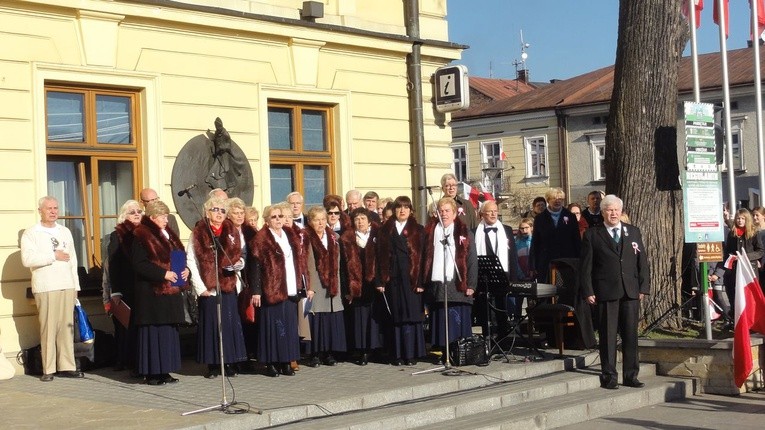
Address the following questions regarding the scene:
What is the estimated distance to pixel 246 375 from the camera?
1227cm

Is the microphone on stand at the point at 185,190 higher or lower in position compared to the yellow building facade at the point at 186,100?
lower

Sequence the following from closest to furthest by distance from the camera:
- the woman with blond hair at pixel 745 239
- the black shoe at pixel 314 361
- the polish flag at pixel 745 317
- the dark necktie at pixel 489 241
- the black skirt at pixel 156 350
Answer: the black skirt at pixel 156 350 → the polish flag at pixel 745 317 → the black shoe at pixel 314 361 → the dark necktie at pixel 489 241 → the woman with blond hair at pixel 745 239

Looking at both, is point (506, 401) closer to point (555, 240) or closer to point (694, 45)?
point (555, 240)

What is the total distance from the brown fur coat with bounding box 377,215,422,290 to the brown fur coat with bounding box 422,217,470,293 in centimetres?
8

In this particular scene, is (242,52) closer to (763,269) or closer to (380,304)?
(380,304)

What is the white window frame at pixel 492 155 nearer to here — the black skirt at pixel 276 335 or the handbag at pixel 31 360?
the black skirt at pixel 276 335

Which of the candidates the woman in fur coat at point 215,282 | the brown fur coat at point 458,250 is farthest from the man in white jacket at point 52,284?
the brown fur coat at point 458,250

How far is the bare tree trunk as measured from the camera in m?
14.6

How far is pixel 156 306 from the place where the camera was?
37.9ft

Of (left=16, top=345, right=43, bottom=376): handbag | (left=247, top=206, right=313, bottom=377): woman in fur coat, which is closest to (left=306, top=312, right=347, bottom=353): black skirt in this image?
(left=247, top=206, right=313, bottom=377): woman in fur coat

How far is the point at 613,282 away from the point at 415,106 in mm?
5762

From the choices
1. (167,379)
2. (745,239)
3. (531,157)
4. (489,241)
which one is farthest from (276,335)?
(531,157)

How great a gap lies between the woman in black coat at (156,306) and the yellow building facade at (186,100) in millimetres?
1642

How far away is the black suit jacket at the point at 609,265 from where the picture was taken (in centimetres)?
1212
